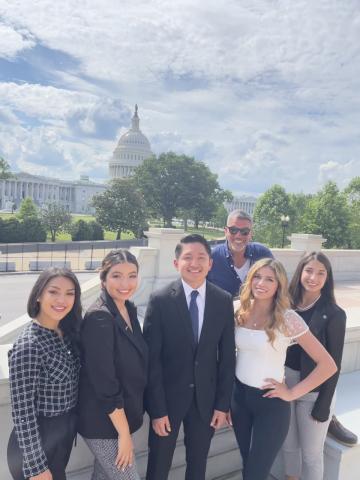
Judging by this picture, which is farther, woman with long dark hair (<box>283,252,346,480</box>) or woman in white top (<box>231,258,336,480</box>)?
woman with long dark hair (<box>283,252,346,480</box>)

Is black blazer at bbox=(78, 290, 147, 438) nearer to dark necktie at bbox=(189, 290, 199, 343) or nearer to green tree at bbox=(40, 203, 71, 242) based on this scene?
dark necktie at bbox=(189, 290, 199, 343)

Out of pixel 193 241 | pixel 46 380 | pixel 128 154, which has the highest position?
pixel 128 154

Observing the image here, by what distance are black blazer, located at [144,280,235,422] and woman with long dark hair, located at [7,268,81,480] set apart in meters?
0.54

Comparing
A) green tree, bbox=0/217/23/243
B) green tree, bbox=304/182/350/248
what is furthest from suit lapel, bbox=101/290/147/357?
green tree, bbox=0/217/23/243

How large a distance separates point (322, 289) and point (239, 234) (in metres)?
1.02

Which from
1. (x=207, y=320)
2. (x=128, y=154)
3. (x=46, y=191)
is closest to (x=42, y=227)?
(x=207, y=320)

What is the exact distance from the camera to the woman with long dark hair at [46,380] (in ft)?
7.25

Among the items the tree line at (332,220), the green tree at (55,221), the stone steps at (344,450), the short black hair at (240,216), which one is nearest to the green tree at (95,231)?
the green tree at (55,221)

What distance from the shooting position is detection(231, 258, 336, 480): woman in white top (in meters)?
2.85

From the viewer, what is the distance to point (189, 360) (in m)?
2.80

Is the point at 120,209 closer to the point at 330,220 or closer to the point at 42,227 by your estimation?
the point at 42,227

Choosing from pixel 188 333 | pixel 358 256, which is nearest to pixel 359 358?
pixel 188 333

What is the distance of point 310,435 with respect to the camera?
3080 mm

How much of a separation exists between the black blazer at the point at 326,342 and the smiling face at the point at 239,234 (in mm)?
1093
